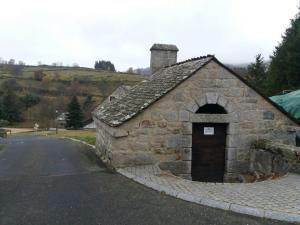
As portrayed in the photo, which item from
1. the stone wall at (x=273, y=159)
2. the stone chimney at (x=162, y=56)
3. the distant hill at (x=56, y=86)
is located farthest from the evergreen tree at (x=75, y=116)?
the stone wall at (x=273, y=159)

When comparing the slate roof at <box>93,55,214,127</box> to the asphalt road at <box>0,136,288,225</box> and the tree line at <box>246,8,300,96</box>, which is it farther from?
the tree line at <box>246,8,300,96</box>

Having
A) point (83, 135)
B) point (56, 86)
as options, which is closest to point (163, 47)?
point (83, 135)

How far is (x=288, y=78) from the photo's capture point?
84.7 feet

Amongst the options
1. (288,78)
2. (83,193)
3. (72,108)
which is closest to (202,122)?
(83,193)

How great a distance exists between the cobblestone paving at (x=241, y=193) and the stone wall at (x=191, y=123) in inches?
28.6

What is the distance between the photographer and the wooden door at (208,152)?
10117 millimetres

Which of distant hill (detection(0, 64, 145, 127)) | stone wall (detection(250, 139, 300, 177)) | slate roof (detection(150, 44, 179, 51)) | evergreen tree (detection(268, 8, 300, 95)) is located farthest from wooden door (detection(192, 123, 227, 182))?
distant hill (detection(0, 64, 145, 127))

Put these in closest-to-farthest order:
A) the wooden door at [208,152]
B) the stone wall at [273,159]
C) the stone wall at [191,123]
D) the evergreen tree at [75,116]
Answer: the stone wall at [273,159] < the stone wall at [191,123] < the wooden door at [208,152] < the evergreen tree at [75,116]

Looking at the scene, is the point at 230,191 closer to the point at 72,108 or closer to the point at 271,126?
the point at 271,126

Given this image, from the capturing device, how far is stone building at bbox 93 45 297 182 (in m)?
9.48

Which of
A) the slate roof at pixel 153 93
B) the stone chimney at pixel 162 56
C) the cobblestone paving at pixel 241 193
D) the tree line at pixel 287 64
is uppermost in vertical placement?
the tree line at pixel 287 64

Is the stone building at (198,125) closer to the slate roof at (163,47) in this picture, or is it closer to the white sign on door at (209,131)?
the white sign on door at (209,131)

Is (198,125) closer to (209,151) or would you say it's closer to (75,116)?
(209,151)

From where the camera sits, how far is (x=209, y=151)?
10.3 meters
